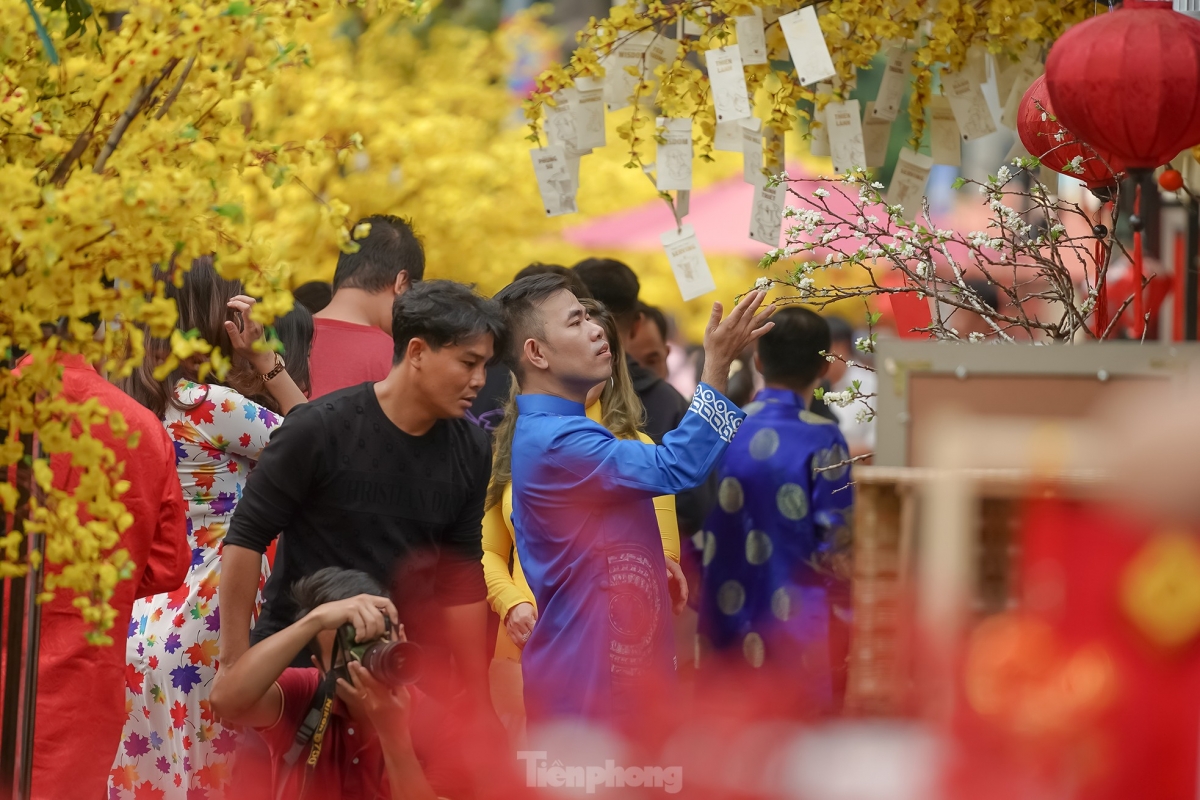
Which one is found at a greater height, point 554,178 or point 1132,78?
point 1132,78

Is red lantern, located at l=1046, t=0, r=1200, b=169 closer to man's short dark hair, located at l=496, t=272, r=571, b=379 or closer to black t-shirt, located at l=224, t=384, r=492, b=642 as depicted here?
man's short dark hair, located at l=496, t=272, r=571, b=379

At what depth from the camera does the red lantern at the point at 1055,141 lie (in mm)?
3439

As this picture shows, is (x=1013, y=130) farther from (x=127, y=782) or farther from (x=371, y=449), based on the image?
(x=127, y=782)

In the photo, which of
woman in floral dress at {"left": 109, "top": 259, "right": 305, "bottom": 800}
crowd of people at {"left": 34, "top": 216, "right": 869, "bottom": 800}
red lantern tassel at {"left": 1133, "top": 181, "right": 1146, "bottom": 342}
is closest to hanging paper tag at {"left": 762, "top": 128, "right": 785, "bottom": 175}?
crowd of people at {"left": 34, "top": 216, "right": 869, "bottom": 800}

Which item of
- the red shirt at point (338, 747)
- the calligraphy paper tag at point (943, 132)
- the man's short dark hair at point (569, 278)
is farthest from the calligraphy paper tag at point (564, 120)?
the red shirt at point (338, 747)

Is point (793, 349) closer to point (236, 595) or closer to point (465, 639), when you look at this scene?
point (465, 639)

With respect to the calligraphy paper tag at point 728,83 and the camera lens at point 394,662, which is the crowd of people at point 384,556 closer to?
the camera lens at point 394,662

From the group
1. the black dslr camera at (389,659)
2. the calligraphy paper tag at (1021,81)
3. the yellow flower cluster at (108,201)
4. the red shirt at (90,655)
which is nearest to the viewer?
the yellow flower cluster at (108,201)

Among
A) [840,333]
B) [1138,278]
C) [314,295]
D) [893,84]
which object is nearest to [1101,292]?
[1138,278]

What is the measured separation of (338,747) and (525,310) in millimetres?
1089

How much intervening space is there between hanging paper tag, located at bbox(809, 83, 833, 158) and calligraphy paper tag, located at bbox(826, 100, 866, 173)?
0.03 metres

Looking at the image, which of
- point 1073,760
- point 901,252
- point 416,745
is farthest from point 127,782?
point 1073,760

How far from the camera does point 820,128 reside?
4.14 metres

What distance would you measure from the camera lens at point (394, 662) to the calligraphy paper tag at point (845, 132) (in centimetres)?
208
